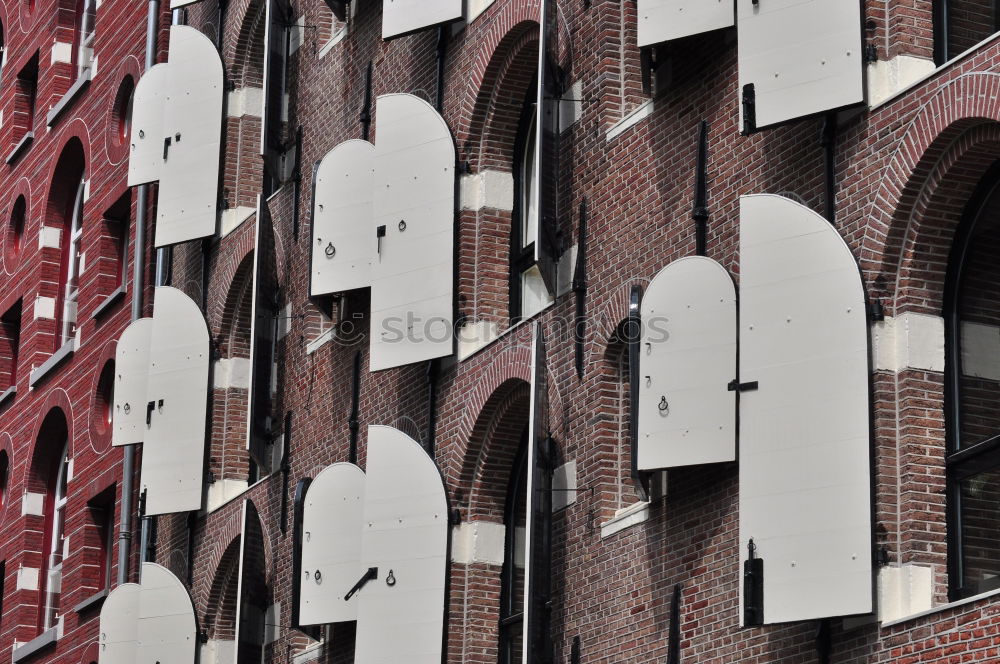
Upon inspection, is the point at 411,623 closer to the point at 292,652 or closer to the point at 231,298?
the point at 292,652

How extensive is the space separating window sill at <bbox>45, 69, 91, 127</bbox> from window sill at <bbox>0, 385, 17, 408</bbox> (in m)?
4.35

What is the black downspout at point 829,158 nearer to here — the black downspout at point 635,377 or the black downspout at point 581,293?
the black downspout at point 635,377

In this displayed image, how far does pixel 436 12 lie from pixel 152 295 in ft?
28.8

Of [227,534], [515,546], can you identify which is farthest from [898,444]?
[227,534]

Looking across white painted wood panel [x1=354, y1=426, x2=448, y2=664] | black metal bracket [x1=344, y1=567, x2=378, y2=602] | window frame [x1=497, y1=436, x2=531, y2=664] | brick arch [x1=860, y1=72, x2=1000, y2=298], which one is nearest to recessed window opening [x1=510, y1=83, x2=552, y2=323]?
window frame [x1=497, y1=436, x2=531, y2=664]

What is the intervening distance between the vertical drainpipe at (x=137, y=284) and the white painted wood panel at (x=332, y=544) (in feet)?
21.2

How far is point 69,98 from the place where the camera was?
3131 centimetres

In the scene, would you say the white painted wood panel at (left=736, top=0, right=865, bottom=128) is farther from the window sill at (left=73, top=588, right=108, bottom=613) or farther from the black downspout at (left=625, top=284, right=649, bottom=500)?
the window sill at (left=73, top=588, right=108, bottom=613)

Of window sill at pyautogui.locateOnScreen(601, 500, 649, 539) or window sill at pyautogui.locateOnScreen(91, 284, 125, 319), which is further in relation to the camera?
window sill at pyautogui.locateOnScreen(91, 284, 125, 319)

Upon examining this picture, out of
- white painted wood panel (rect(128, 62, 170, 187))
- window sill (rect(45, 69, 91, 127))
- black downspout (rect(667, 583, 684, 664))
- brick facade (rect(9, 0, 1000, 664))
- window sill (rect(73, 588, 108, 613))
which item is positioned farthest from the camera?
window sill (rect(45, 69, 91, 127))

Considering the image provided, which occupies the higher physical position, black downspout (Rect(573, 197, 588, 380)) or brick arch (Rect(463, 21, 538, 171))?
brick arch (Rect(463, 21, 538, 171))

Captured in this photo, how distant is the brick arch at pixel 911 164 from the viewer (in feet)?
40.6

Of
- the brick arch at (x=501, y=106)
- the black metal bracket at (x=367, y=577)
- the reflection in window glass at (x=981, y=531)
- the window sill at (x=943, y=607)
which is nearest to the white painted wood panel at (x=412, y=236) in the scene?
the brick arch at (x=501, y=106)

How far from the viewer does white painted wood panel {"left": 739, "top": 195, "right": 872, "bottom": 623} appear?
40.2 ft
